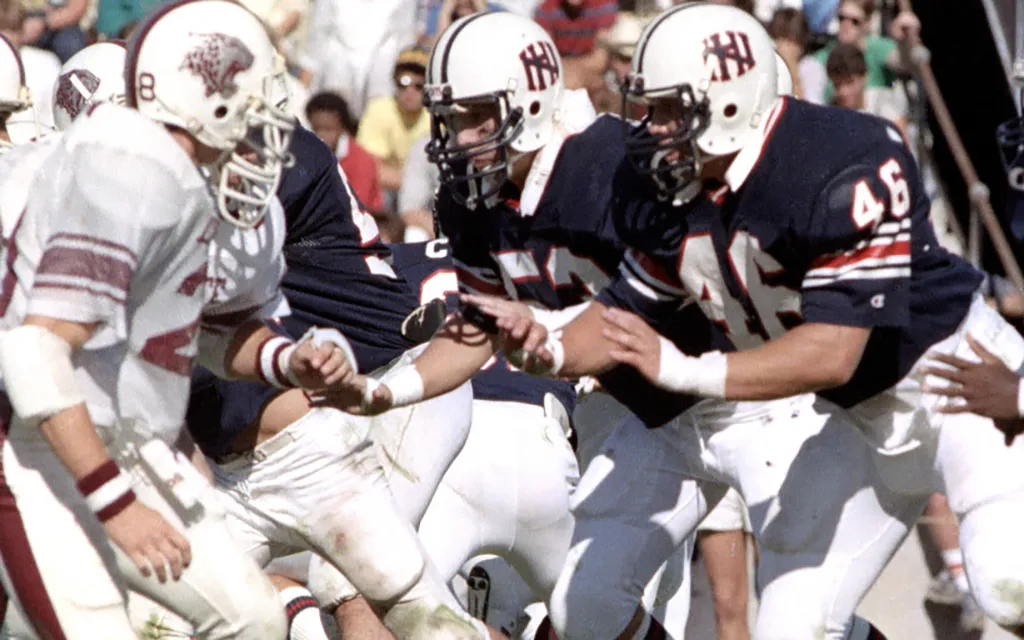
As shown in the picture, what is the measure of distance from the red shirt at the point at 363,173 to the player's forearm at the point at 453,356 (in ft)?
12.5

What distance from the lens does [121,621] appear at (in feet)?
12.9

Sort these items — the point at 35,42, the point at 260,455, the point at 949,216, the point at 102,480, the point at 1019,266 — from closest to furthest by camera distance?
1. the point at 102,480
2. the point at 260,455
3. the point at 1019,266
4. the point at 949,216
5. the point at 35,42

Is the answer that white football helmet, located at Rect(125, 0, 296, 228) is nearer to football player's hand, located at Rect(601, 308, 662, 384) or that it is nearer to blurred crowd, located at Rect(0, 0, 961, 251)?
football player's hand, located at Rect(601, 308, 662, 384)

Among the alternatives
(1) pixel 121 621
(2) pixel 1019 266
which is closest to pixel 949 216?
(2) pixel 1019 266

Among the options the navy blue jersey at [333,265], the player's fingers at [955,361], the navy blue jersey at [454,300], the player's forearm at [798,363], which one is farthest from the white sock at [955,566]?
the player's forearm at [798,363]

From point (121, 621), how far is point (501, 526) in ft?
4.85

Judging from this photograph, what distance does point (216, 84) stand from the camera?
401 cm

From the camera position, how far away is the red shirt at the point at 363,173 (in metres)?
8.49

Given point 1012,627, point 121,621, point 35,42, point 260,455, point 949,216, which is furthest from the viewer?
point 35,42

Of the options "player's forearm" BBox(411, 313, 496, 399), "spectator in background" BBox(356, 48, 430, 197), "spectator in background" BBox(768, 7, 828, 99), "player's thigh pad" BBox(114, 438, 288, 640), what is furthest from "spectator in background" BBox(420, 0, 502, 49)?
"player's thigh pad" BBox(114, 438, 288, 640)

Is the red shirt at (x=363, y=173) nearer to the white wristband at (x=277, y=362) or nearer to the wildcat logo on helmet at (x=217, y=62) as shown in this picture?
the white wristband at (x=277, y=362)

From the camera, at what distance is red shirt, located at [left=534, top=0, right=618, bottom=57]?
8.33 metres

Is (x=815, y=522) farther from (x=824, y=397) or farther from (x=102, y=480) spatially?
(x=102, y=480)

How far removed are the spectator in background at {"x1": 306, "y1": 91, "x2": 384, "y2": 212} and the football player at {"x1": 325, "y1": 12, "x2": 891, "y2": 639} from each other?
3.59 metres
